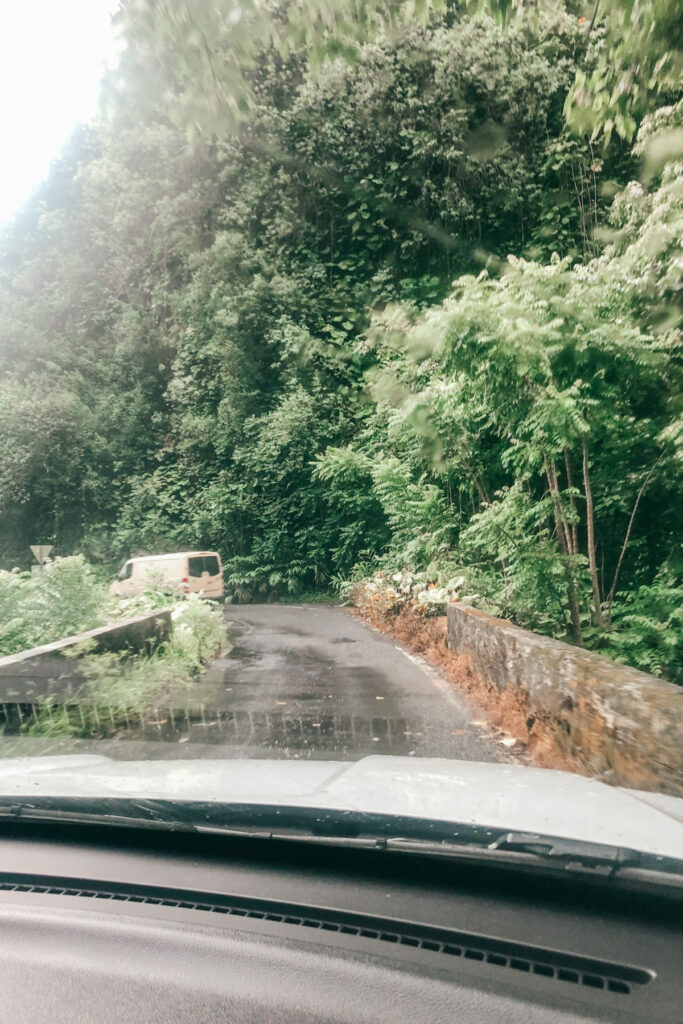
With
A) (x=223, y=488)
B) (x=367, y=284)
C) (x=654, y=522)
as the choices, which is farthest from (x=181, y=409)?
(x=654, y=522)

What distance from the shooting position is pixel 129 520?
3175cm

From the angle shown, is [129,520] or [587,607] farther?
[129,520]

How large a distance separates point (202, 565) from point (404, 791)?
20.8 m

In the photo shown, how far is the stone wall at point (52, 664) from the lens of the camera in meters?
6.45

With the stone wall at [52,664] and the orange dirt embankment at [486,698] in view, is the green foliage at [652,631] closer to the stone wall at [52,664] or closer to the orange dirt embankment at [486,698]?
the orange dirt embankment at [486,698]

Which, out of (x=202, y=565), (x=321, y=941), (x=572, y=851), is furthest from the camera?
(x=202, y=565)

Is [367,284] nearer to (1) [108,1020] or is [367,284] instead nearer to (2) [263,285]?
(2) [263,285]

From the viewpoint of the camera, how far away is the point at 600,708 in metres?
5.29

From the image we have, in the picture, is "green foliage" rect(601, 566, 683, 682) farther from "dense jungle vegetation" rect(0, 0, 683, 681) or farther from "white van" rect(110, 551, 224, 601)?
"white van" rect(110, 551, 224, 601)

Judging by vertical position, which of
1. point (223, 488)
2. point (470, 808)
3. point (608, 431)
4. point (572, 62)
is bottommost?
point (470, 808)

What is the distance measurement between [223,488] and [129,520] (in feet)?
13.5

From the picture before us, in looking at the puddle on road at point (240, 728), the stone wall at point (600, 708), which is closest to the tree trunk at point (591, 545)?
the stone wall at point (600, 708)

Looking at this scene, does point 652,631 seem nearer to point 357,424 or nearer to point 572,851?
point 572,851

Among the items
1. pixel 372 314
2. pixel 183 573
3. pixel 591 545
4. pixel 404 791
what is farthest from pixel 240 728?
pixel 372 314
